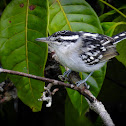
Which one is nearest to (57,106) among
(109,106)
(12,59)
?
(109,106)

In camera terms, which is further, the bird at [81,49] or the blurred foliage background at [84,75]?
the blurred foliage background at [84,75]

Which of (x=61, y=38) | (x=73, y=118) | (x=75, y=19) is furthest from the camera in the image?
(x=73, y=118)

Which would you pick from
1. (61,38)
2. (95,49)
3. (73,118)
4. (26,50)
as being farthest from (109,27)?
(73,118)

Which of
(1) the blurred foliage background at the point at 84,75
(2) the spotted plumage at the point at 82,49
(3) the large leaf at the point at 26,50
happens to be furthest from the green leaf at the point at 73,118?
(2) the spotted plumage at the point at 82,49

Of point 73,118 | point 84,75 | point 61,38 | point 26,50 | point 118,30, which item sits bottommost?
point 73,118

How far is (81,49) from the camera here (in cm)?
215

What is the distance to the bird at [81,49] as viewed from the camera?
6.57 ft

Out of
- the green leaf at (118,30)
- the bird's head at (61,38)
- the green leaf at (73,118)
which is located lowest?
the green leaf at (73,118)

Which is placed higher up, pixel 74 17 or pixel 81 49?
pixel 74 17

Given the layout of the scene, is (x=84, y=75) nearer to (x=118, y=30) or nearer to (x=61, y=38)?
(x=61, y=38)

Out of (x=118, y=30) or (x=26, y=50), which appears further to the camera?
(x=118, y=30)

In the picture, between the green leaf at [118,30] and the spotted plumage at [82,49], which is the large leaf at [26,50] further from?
the green leaf at [118,30]

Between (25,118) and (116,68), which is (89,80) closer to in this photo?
(116,68)

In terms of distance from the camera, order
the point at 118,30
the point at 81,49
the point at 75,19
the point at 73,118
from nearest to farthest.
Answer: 1. the point at 81,49
2. the point at 75,19
3. the point at 73,118
4. the point at 118,30
